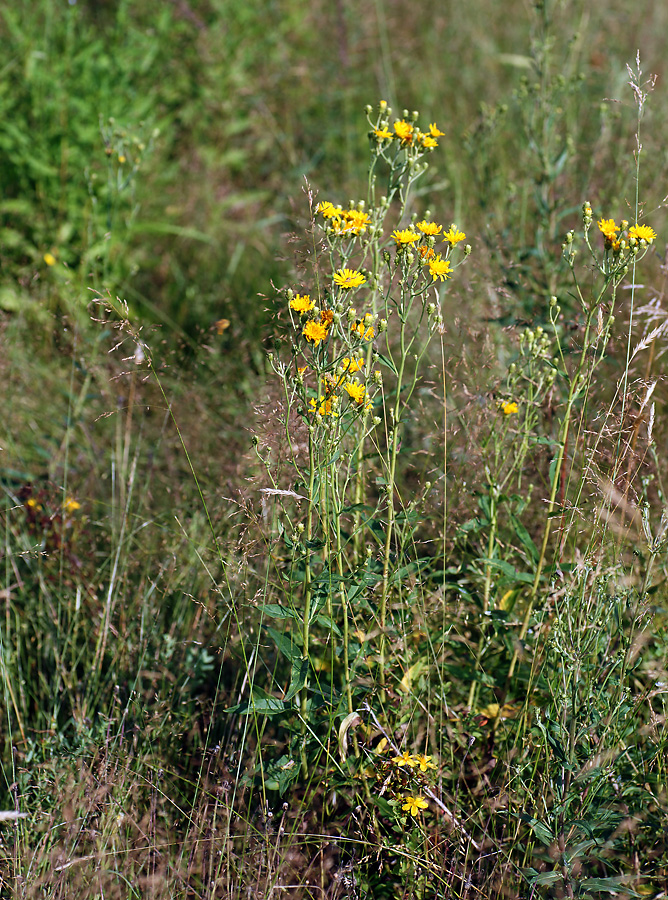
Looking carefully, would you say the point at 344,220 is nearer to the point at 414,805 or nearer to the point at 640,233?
the point at 640,233

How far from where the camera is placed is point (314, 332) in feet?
4.86

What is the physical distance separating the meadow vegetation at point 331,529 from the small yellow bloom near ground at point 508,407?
28mm

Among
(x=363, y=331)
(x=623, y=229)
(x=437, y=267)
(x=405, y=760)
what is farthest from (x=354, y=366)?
(x=405, y=760)

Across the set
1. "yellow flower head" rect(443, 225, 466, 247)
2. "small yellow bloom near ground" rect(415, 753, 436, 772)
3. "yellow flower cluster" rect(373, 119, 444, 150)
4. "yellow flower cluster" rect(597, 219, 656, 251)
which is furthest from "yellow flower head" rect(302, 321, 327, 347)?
"small yellow bloom near ground" rect(415, 753, 436, 772)

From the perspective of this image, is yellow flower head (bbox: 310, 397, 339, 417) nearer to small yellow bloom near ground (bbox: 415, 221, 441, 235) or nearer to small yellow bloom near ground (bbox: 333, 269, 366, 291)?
small yellow bloom near ground (bbox: 333, 269, 366, 291)

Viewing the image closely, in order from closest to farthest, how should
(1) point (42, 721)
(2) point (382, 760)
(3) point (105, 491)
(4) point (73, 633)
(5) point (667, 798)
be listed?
1. (5) point (667, 798)
2. (2) point (382, 760)
3. (1) point (42, 721)
4. (4) point (73, 633)
5. (3) point (105, 491)

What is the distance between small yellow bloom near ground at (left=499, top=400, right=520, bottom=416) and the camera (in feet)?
5.90

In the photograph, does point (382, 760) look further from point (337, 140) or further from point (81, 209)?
point (337, 140)

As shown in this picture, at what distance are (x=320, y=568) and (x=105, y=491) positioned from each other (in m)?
1.20

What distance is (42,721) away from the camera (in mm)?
2027

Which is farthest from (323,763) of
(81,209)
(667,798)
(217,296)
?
(81,209)

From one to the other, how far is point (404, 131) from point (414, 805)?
1.46 m

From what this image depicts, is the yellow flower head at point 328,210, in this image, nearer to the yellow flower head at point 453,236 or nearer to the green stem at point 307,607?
the yellow flower head at point 453,236

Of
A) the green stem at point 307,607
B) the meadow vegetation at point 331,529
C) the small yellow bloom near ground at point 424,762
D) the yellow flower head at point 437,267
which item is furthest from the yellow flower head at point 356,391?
the small yellow bloom near ground at point 424,762
